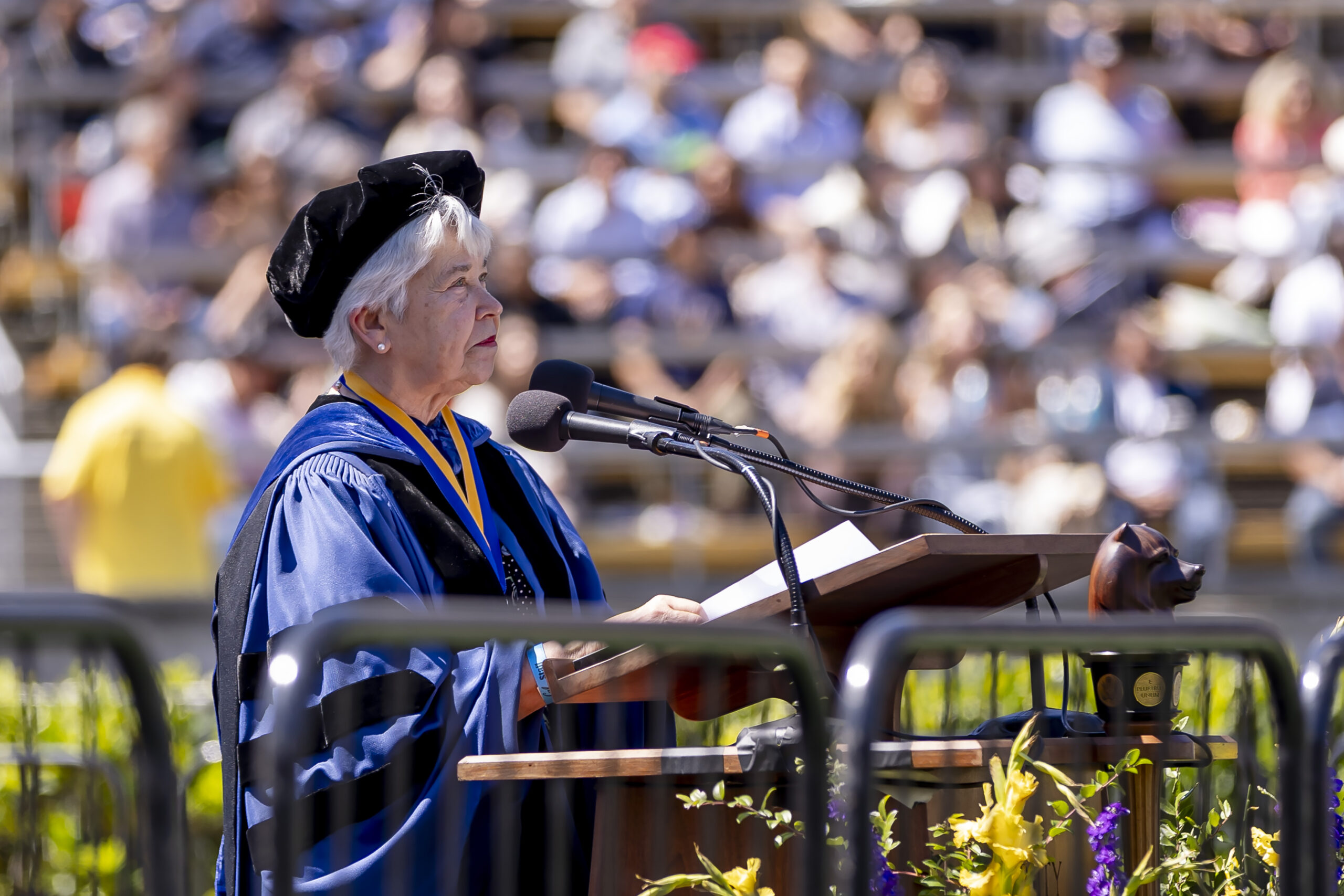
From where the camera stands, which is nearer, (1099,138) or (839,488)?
(839,488)

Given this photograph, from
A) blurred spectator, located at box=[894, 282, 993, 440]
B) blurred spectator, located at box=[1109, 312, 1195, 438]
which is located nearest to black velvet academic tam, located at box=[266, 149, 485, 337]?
blurred spectator, located at box=[894, 282, 993, 440]

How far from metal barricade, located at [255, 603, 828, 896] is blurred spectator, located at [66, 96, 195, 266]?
7463 millimetres

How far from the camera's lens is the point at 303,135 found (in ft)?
32.3

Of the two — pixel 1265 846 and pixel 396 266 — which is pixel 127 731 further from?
pixel 1265 846

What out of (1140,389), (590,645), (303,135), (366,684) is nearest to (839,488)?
(590,645)

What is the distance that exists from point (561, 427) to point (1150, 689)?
1.10m

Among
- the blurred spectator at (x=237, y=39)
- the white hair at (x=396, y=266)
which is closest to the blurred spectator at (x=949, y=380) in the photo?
the blurred spectator at (x=237, y=39)

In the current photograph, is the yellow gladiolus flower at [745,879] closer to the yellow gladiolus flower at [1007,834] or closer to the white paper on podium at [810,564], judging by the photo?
the yellow gladiolus flower at [1007,834]

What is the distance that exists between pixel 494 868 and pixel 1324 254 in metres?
7.73

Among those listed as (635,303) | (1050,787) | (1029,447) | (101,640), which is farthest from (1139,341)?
(101,640)

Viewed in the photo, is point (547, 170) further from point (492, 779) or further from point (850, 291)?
point (492, 779)

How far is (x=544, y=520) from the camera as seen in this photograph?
357 cm

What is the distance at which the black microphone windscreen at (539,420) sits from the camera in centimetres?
300

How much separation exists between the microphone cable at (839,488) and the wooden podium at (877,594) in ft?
0.36
